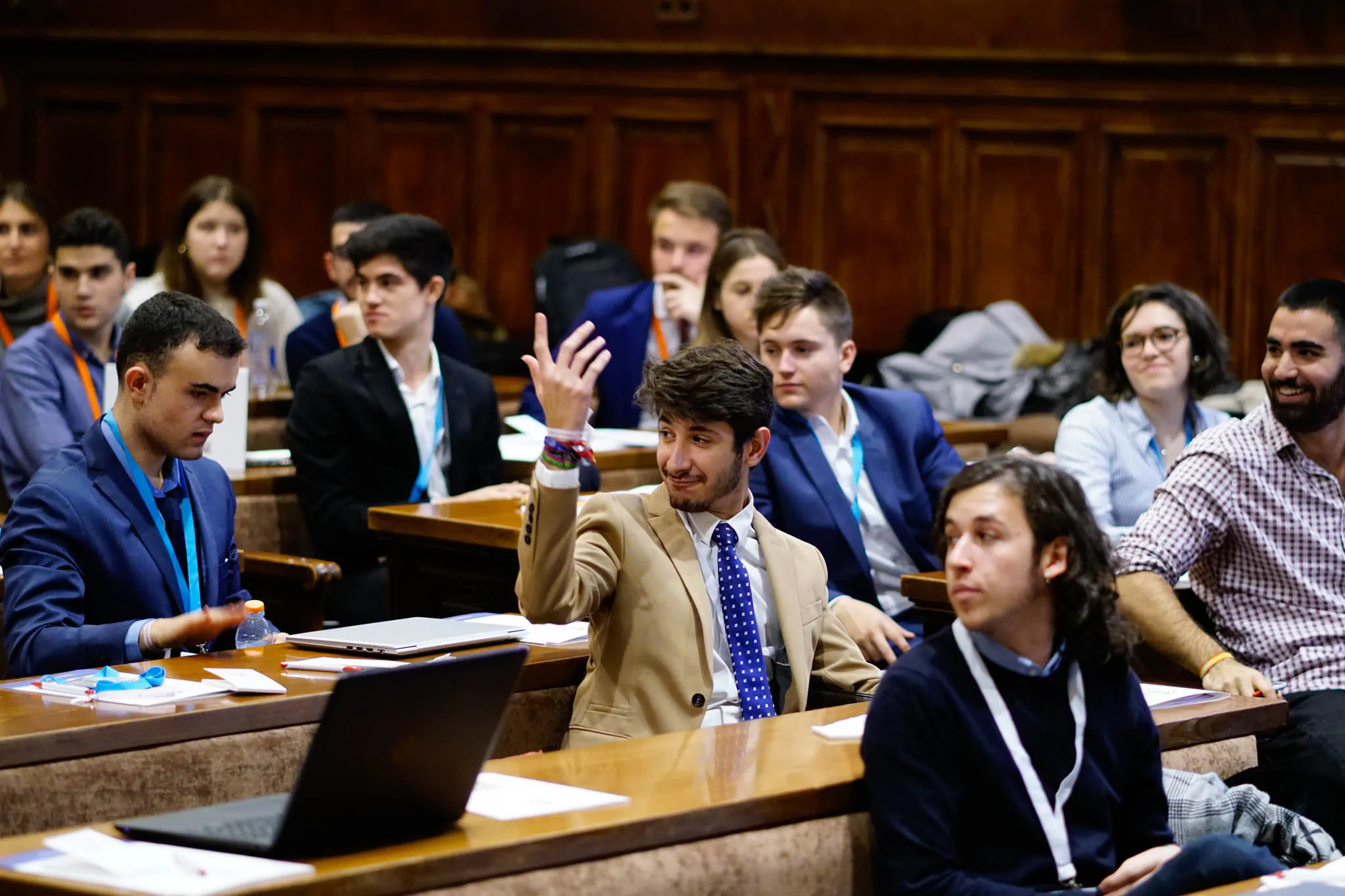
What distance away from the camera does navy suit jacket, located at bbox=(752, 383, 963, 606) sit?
13.1ft

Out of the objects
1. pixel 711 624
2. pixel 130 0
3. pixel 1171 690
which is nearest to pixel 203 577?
pixel 711 624

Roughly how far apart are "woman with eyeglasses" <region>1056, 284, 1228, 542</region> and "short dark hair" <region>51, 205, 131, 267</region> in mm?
2682

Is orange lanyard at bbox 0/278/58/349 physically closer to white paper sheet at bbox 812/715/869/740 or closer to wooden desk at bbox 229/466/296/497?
wooden desk at bbox 229/466/296/497

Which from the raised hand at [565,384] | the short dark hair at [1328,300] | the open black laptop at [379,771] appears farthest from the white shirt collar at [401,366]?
the open black laptop at [379,771]

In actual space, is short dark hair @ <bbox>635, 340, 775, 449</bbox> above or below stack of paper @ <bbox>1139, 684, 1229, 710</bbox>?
above

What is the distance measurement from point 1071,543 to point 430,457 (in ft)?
9.25

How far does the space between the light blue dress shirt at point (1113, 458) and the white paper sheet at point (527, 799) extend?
2523 mm

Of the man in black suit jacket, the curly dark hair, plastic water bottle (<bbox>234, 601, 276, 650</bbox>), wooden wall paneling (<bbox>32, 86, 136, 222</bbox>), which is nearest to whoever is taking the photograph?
the curly dark hair

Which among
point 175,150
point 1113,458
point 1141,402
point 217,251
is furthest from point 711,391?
point 175,150

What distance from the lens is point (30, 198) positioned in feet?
20.9

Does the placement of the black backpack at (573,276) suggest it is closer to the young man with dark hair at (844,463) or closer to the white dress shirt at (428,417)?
the white dress shirt at (428,417)

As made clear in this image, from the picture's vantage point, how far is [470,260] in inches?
334

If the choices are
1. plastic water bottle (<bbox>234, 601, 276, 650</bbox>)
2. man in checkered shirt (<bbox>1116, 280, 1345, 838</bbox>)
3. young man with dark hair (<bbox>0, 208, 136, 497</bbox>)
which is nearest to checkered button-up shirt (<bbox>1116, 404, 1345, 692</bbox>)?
man in checkered shirt (<bbox>1116, 280, 1345, 838</bbox>)

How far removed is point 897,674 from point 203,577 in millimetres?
1498
